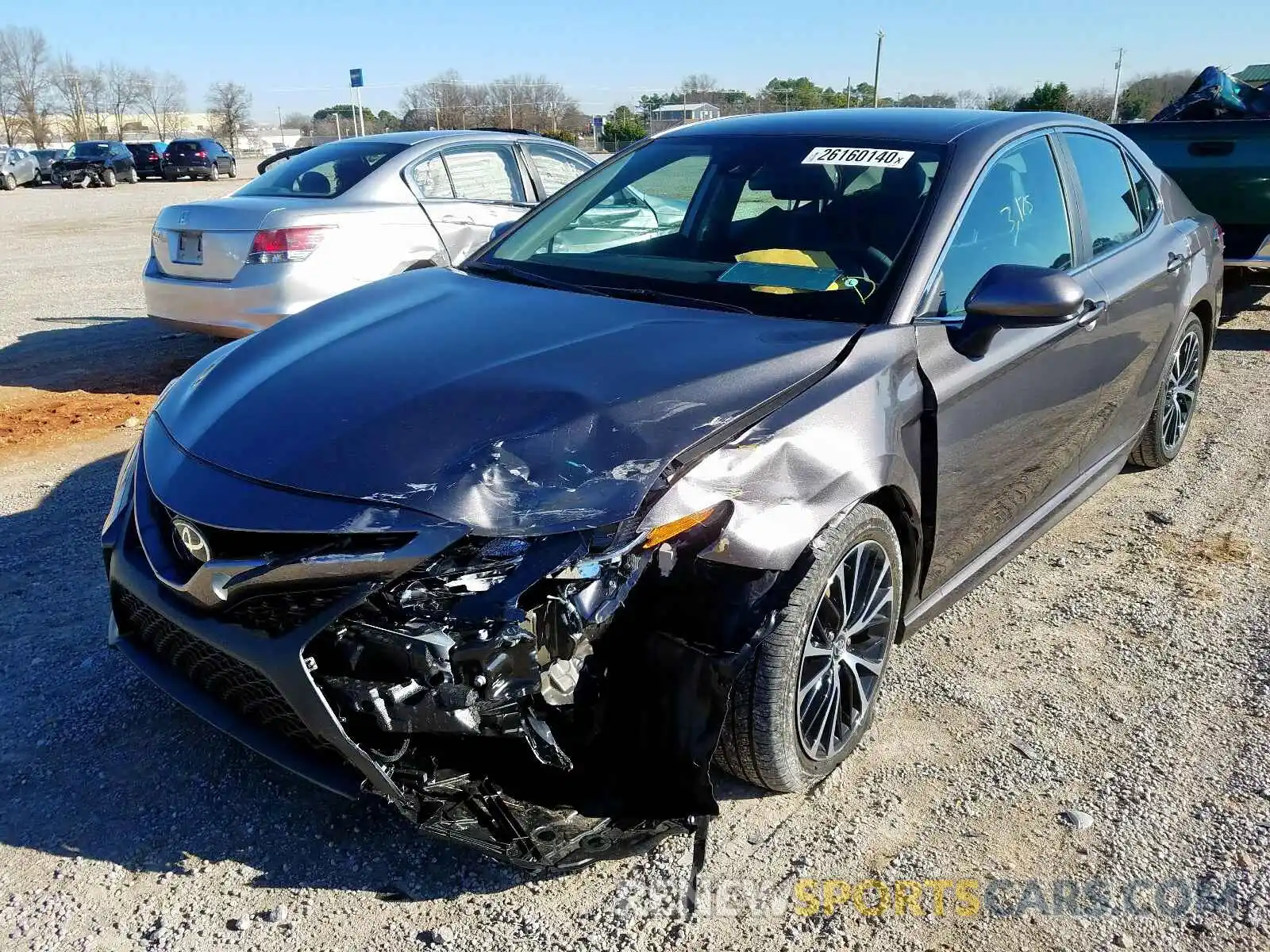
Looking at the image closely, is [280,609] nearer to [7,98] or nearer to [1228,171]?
[1228,171]

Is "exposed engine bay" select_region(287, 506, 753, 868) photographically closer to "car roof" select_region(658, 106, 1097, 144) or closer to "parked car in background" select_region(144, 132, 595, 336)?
"car roof" select_region(658, 106, 1097, 144)

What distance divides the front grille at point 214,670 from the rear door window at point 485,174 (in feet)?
17.5

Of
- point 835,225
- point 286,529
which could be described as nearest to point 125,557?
point 286,529

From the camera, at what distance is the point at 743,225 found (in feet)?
11.9

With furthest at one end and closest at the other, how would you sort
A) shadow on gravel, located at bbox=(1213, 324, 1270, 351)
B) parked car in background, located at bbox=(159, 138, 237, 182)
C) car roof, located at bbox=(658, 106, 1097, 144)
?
parked car in background, located at bbox=(159, 138, 237, 182) < shadow on gravel, located at bbox=(1213, 324, 1270, 351) < car roof, located at bbox=(658, 106, 1097, 144)

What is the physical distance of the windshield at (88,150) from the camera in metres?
33.2

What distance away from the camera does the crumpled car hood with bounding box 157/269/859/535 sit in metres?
2.31

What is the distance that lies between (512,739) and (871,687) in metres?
1.19

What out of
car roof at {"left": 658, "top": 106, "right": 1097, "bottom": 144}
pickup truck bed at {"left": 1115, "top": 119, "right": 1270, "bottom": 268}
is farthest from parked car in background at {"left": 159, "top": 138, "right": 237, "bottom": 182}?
car roof at {"left": 658, "top": 106, "right": 1097, "bottom": 144}

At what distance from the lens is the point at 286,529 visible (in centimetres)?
224

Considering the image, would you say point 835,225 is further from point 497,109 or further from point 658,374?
point 497,109

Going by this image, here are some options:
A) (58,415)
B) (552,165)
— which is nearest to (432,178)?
(552,165)

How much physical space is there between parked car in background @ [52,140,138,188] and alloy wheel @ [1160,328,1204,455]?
3549 cm

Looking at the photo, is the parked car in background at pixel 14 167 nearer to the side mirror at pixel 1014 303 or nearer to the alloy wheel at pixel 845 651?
the side mirror at pixel 1014 303
